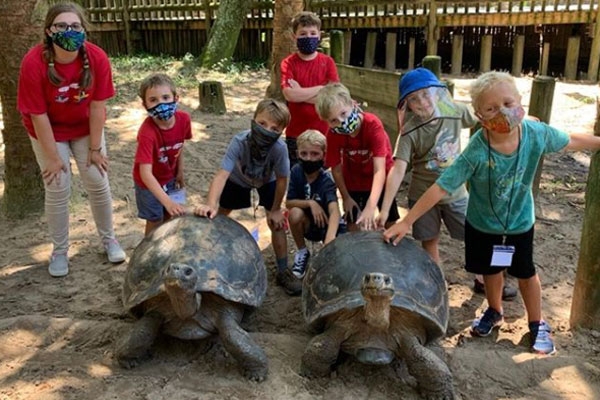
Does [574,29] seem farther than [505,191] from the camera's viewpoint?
Yes

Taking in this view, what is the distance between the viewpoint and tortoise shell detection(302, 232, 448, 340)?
2945 mm

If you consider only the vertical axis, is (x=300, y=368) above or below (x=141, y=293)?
below

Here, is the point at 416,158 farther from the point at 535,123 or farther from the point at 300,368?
the point at 300,368

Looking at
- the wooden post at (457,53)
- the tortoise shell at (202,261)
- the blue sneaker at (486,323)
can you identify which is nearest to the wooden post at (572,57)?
the wooden post at (457,53)

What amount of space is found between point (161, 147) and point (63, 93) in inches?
27.5

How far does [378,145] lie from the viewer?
3.69m

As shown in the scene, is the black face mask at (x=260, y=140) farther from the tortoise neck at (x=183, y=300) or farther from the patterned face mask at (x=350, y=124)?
the tortoise neck at (x=183, y=300)

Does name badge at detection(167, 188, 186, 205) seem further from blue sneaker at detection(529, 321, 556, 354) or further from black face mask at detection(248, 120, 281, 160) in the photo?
blue sneaker at detection(529, 321, 556, 354)

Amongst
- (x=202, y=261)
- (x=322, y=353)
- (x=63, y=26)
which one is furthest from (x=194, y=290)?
(x=63, y=26)

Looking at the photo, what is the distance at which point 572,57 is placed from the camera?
1029cm

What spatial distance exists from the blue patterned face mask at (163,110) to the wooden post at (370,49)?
28.8ft

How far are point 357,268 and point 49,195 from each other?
2319mm

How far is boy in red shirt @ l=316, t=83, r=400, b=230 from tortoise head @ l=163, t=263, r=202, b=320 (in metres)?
1.13

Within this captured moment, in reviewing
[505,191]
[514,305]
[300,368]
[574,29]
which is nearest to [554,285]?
[514,305]
